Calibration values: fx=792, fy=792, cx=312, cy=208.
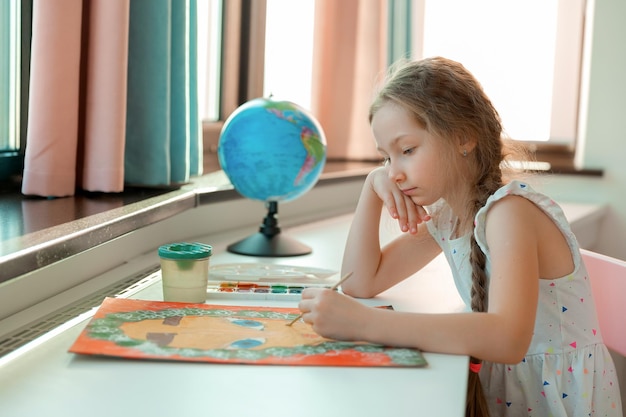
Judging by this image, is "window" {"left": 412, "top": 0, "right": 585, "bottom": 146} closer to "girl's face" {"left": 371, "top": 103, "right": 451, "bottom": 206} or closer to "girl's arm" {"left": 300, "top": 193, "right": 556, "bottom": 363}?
"girl's face" {"left": 371, "top": 103, "right": 451, "bottom": 206}

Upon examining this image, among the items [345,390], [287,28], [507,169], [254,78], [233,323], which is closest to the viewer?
[345,390]

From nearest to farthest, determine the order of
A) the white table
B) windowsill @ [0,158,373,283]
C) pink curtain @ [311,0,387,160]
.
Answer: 1. the white table
2. windowsill @ [0,158,373,283]
3. pink curtain @ [311,0,387,160]

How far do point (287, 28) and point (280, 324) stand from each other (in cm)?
220

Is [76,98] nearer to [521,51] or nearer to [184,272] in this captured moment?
[184,272]

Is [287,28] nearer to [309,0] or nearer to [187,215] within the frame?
[309,0]

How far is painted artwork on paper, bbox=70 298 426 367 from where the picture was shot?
91cm

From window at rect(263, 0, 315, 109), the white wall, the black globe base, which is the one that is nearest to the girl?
the black globe base

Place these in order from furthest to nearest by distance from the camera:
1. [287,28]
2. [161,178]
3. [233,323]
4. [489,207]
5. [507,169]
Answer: [287,28] → [161,178] → [507,169] → [489,207] → [233,323]

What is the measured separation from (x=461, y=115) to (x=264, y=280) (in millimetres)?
430

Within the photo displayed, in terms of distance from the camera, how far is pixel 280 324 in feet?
3.49

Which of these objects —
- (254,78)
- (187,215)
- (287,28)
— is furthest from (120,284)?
(287,28)

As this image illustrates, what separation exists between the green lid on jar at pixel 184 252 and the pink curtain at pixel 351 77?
6.69ft

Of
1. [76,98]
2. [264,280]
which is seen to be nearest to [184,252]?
[264,280]

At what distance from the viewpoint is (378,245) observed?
56.1 inches
